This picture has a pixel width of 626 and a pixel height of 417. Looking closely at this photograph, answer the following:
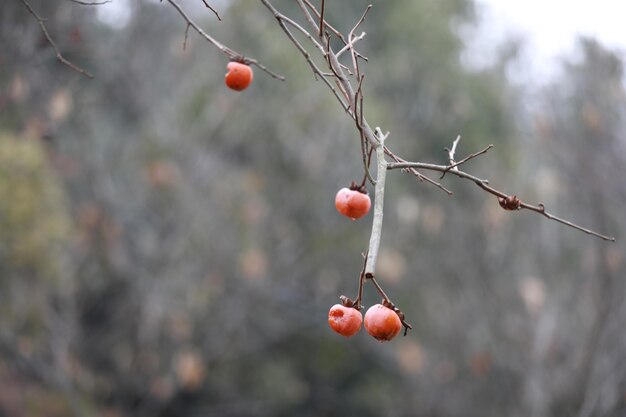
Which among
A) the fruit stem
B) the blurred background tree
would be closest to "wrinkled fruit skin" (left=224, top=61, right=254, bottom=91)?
the fruit stem

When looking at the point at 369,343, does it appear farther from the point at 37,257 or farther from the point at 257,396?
the point at 37,257

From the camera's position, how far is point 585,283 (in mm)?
6191

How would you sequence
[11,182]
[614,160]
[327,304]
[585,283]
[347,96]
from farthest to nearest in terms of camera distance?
1. [327,304]
2. [585,283]
3. [614,160]
4. [11,182]
5. [347,96]

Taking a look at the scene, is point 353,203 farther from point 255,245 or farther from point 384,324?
point 255,245

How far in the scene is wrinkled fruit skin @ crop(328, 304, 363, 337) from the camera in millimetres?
1320

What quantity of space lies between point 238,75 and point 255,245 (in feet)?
Answer: 19.1

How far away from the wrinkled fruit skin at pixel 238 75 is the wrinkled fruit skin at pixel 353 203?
51cm

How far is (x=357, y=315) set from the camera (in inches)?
52.2

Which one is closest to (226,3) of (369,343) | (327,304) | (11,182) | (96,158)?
(96,158)

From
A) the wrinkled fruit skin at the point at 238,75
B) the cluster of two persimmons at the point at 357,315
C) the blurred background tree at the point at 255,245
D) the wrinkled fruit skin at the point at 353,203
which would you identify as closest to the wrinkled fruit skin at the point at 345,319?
the cluster of two persimmons at the point at 357,315

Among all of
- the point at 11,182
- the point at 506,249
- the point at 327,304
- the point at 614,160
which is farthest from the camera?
the point at 327,304

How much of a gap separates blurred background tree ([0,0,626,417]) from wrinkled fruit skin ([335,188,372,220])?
361 cm

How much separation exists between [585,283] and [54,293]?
448cm

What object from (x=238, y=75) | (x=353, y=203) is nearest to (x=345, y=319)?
(x=353, y=203)
